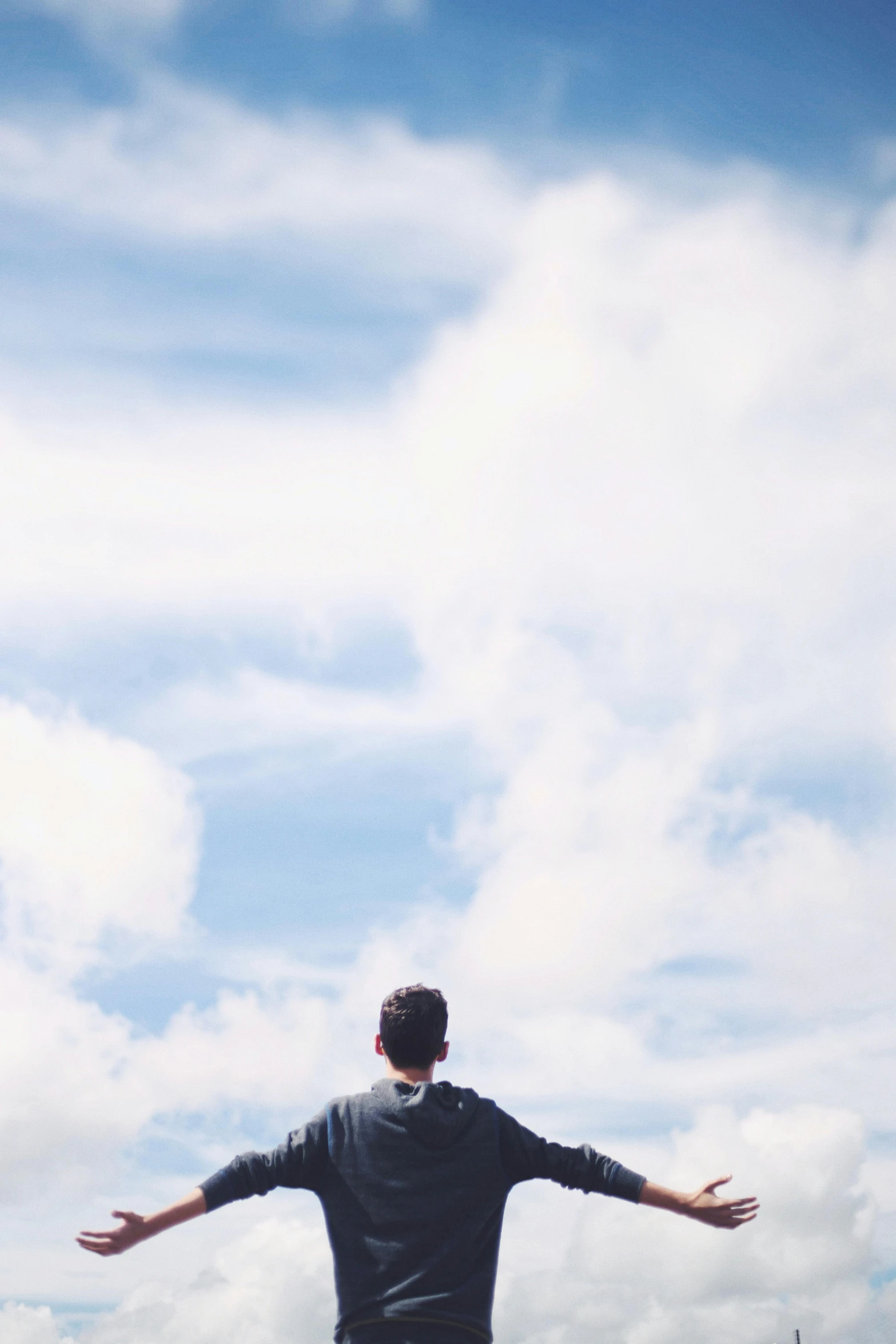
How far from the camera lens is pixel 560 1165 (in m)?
7.81

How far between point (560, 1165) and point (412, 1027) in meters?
1.28

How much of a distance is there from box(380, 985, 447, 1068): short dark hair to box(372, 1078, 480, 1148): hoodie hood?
0.55 feet

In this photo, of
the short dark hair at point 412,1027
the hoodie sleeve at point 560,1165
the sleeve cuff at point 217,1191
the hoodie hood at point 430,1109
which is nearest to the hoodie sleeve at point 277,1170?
the sleeve cuff at point 217,1191

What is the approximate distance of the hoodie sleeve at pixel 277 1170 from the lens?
7.52 m

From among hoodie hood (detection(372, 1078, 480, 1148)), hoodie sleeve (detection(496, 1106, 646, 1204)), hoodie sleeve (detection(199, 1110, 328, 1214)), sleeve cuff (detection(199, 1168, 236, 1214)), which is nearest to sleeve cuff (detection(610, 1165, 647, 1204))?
hoodie sleeve (detection(496, 1106, 646, 1204))

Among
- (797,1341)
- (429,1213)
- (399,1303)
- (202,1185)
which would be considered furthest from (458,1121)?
(797,1341)

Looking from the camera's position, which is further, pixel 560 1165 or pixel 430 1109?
pixel 560 1165

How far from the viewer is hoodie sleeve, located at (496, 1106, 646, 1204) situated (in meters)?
7.70

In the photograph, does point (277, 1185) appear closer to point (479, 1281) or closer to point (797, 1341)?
point (479, 1281)

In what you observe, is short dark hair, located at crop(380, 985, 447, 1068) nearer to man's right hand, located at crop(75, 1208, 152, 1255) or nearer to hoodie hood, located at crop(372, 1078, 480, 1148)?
hoodie hood, located at crop(372, 1078, 480, 1148)

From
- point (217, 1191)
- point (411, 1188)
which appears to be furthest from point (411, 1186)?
point (217, 1191)

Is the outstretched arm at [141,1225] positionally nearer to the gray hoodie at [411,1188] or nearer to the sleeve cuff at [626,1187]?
the gray hoodie at [411,1188]

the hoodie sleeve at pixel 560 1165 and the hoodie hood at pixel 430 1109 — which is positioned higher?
the hoodie hood at pixel 430 1109

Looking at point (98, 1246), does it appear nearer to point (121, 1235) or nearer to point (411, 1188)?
point (121, 1235)
